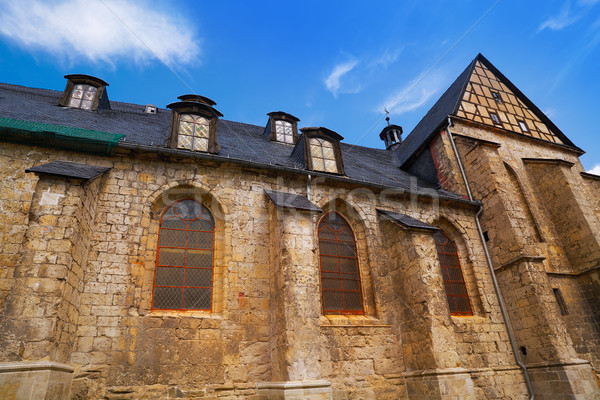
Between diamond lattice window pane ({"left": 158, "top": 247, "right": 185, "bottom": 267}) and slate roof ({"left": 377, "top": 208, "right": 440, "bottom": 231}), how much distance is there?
469 centimetres

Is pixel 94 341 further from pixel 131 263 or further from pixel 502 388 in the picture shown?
pixel 502 388

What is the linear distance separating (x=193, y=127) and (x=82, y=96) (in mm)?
4121

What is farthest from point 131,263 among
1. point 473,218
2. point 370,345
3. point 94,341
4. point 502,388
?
point 473,218

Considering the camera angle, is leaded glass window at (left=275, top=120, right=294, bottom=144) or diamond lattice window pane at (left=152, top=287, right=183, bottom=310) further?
leaded glass window at (left=275, top=120, right=294, bottom=144)

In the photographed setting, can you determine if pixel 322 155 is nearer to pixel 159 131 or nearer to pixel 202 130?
pixel 202 130

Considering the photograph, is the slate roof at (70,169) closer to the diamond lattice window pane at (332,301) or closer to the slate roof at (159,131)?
the slate roof at (159,131)

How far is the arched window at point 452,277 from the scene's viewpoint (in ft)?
28.7

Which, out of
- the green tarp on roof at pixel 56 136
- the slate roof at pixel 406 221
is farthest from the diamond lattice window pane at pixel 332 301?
the green tarp on roof at pixel 56 136

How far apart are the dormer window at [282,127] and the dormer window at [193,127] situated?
2927 millimetres

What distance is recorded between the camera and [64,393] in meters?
4.92

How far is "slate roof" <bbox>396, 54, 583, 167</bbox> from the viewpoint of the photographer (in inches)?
494

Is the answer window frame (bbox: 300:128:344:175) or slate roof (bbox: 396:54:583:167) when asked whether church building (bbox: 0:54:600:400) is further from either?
slate roof (bbox: 396:54:583:167)

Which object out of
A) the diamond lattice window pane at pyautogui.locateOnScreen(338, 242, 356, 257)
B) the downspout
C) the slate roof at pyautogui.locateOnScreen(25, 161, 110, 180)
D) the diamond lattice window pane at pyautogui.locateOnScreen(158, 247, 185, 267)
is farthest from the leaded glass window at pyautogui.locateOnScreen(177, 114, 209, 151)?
the downspout

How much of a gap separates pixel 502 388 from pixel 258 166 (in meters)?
7.22
